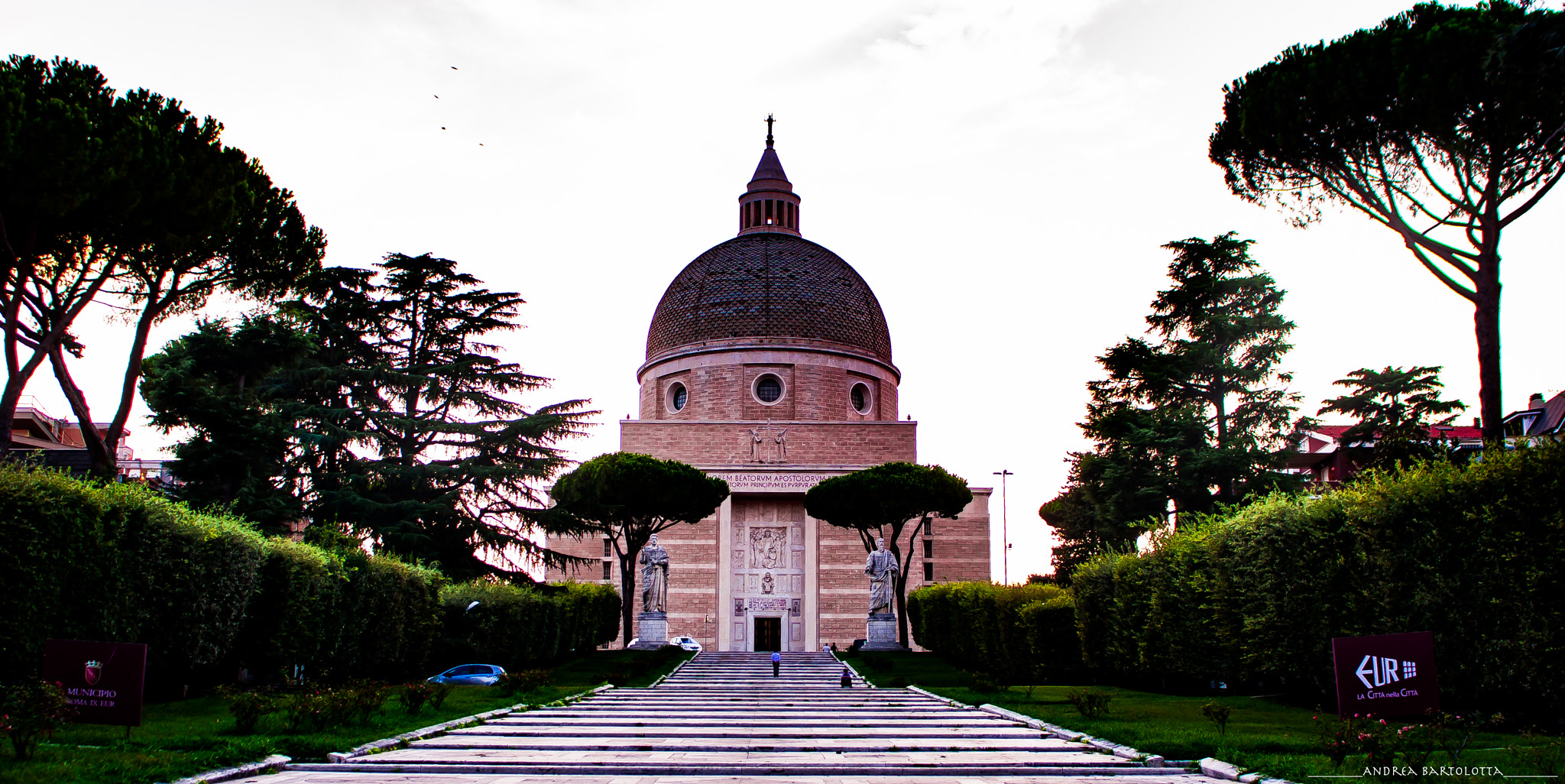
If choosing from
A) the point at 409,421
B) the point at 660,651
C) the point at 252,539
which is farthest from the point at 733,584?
the point at 252,539

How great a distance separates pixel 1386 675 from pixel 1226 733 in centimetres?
188

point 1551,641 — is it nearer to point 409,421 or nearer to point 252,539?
point 252,539

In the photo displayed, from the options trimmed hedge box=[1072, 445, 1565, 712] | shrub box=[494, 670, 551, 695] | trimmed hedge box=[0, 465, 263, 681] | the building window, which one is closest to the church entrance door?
the building window

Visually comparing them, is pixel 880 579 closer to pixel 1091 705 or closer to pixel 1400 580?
pixel 1091 705

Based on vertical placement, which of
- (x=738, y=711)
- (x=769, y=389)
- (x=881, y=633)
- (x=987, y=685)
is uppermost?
(x=769, y=389)

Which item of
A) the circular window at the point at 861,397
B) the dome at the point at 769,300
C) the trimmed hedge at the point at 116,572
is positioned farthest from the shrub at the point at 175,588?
the circular window at the point at 861,397

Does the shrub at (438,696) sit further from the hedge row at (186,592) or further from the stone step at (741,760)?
the stone step at (741,760)

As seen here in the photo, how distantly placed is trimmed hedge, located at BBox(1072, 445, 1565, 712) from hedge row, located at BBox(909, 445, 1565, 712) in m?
0.02

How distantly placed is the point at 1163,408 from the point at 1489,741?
20.5 metres

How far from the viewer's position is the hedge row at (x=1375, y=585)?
35.5ft

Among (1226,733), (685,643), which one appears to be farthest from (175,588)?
(685,643)

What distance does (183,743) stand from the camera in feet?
31.1

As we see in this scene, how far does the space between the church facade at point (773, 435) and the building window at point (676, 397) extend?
0.08 metres

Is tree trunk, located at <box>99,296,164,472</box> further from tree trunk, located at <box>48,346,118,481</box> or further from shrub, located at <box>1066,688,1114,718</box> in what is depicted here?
shrub, located at <box>1066,688,1114,718</box>
